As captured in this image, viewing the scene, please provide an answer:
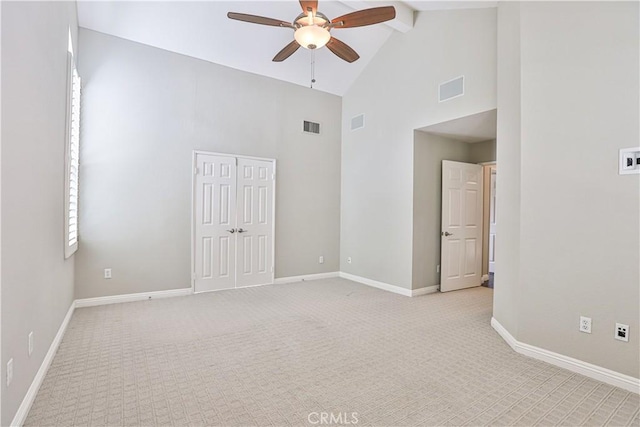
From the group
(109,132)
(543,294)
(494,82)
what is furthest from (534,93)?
(109,132)

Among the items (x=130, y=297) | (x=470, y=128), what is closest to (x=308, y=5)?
(x=470, y=128)

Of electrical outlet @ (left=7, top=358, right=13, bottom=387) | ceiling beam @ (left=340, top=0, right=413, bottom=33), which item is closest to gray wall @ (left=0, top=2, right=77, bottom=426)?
electrical outlet @ (left=7, top=358, right=13, bottom=387)

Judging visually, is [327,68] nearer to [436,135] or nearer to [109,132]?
[436,135]

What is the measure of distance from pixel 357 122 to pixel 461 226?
2530 millimetres

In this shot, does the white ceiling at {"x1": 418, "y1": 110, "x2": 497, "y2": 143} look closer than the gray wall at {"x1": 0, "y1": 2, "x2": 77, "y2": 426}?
No

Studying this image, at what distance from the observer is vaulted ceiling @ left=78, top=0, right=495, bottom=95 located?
4289 mm

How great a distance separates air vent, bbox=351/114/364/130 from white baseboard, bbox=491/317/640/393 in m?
4.02

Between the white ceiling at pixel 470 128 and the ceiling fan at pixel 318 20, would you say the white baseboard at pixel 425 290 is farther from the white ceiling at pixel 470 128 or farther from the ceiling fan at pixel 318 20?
the ceiling fan at pixel 318 20

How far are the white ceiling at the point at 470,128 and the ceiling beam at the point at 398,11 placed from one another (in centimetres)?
152

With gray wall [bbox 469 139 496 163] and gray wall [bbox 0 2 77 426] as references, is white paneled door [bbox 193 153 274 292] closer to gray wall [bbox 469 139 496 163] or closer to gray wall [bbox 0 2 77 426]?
gray wall [bbox 0 2 77 426]

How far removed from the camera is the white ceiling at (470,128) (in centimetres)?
431

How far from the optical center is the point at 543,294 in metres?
2.91

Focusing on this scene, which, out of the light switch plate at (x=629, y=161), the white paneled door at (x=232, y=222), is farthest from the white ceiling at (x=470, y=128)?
the white paneled door at (x=232, y=222)

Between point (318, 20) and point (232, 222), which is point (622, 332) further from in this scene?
point (232, 222)
